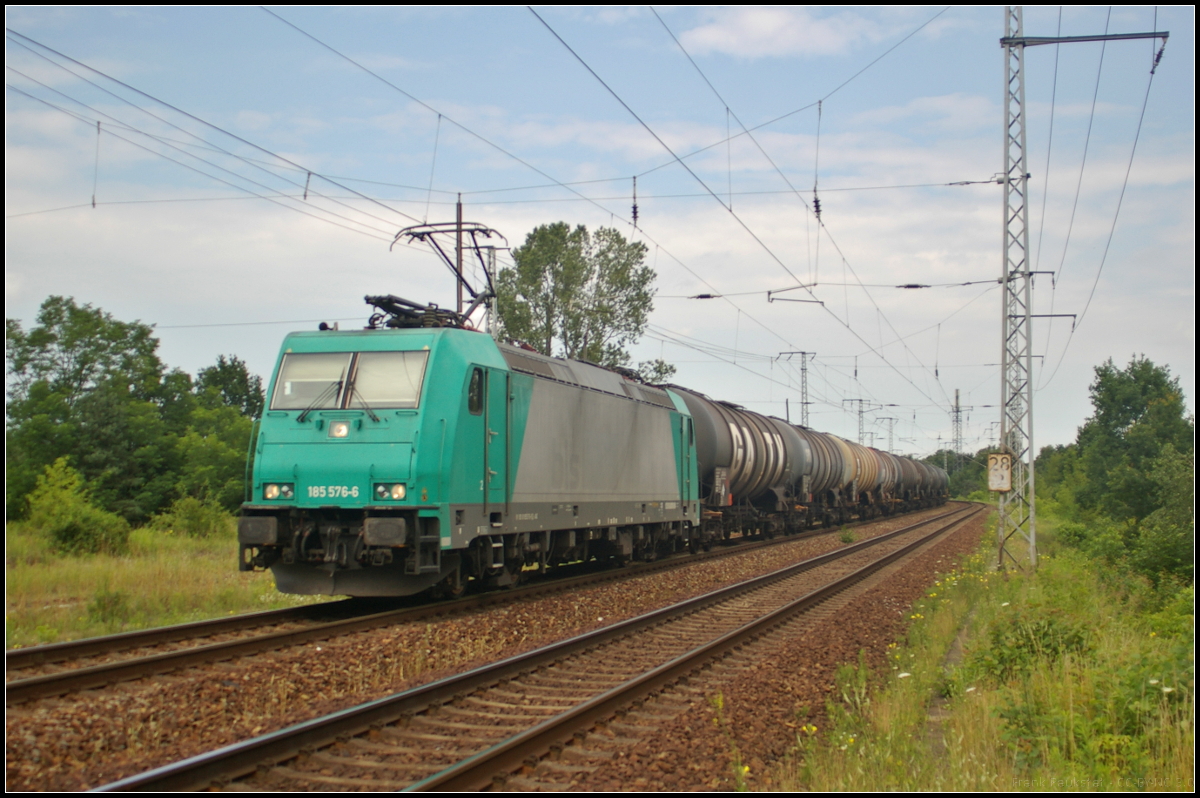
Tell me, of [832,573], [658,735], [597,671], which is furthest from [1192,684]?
[832,573]

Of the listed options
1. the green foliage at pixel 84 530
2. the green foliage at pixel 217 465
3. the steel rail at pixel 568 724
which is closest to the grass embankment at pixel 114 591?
the green foliage at pixel 84 530

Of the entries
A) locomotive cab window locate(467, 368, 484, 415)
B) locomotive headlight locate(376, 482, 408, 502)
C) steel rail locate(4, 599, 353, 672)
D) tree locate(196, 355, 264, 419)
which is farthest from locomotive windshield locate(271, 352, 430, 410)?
tree locate(196, 355, 264, 419)

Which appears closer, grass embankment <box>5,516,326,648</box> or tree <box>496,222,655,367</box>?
grass embankment <box>5,516,326,648</box>

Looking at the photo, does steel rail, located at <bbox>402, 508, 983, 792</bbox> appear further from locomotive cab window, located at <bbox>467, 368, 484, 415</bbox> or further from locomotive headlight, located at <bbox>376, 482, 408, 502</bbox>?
locomotive cab window, located at <bbox>467, 368, 484, 415</bbox>

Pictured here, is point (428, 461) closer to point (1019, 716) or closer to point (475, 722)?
point (475, 722)

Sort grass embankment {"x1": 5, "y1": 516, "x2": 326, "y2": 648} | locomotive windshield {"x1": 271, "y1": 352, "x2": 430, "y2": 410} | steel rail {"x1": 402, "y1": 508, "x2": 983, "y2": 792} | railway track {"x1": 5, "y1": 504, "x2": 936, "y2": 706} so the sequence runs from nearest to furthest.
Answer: steel rail {"x1": 402, "y1": 508, "x2": 983, "y2": 792} → railway track {"x1": 5, "y1": 504, "x2": 936, "y2": 706} → grass embankment {"x1": 5, "y1": 516, "x2": 326, "y2": 648} → locomotive windshield {"x1": 271, "y1": 352, "x2": 430, "y2": 410}

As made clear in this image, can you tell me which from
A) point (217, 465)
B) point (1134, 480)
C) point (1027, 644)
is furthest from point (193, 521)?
point (1134, 480)

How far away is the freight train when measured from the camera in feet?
36.2

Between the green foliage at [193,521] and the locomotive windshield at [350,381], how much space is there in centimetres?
1243

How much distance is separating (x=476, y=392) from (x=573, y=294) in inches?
1408

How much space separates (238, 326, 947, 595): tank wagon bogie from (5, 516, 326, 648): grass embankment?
871mm

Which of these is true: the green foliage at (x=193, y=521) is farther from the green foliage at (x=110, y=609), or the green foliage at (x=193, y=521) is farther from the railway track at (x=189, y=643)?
the railway track at (x=189, y=643)

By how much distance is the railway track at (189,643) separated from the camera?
24.6ft

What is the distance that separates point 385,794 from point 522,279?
43.5 m
